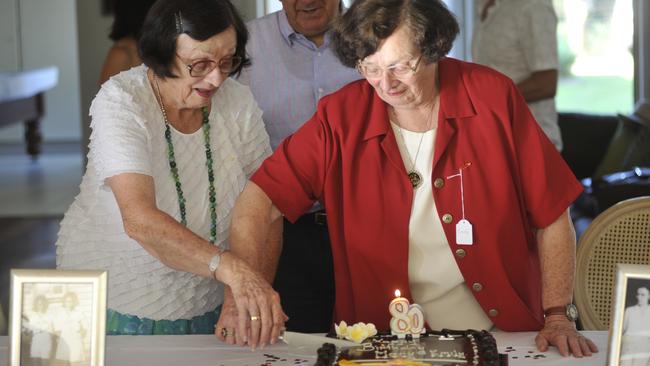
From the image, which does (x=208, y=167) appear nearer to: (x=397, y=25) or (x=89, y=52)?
(x=397, y=25)

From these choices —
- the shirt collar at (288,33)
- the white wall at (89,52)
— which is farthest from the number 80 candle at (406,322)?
the white wall at (89,52)

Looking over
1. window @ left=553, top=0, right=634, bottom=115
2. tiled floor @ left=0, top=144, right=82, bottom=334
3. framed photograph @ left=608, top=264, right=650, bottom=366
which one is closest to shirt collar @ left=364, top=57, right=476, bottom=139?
framed photograph @ left=608, top=264, right=650, bottom=366

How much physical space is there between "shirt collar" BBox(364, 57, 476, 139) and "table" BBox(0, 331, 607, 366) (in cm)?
50

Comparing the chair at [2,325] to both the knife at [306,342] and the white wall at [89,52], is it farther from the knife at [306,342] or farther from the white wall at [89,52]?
the white wall at [89,52]

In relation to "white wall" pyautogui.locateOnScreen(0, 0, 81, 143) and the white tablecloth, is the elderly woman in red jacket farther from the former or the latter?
"white wall" pyautogui.locateOnScreen(0, 0, 81, 143)

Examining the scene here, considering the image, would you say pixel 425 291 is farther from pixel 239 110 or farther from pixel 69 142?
pixel 69 142

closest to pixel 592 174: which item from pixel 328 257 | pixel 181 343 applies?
pixel 328 257

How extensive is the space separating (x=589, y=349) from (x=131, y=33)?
8.55ft

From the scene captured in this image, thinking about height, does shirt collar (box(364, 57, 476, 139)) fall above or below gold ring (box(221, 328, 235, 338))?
above

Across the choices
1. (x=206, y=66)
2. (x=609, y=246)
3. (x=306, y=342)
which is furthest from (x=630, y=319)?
(x=206, y=66)

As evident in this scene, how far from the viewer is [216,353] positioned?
220 cm

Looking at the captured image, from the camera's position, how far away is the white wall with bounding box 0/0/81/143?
41.0 feet

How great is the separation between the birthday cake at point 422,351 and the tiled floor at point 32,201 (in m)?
3.76

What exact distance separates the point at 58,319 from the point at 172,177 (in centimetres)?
85
